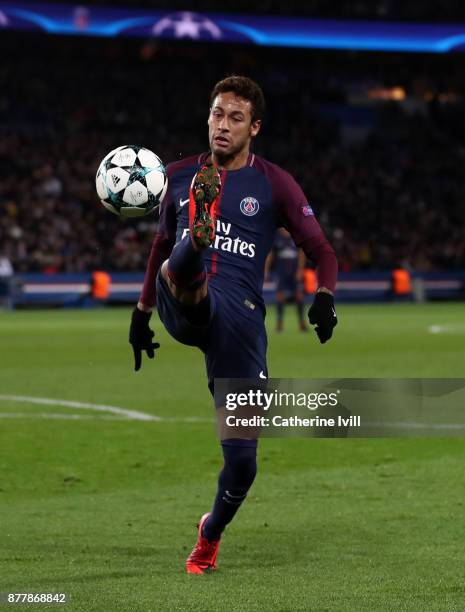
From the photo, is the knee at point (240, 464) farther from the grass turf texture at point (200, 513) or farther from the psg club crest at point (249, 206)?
the psg club crest at point (249, 206)

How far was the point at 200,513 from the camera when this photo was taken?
7.42 m

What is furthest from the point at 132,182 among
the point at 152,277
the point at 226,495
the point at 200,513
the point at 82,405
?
the point at 82,405

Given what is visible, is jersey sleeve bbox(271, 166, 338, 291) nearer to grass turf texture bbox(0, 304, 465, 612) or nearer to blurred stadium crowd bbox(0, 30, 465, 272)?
grass turf texture bbox(0, 304, 465, 612)

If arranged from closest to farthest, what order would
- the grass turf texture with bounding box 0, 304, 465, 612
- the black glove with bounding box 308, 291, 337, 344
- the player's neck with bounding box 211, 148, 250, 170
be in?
the grass turf texture with bounding box 0, 304, 465, 612, the black glove with bounding box 308, 291, 337, 344, the player's neck with bounding box 211, 148, 250, 170

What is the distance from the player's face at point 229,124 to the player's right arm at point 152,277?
1.14 feet

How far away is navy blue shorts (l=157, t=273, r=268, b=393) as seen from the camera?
229 inches

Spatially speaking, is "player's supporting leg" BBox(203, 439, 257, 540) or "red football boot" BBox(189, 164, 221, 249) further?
"player's supporting leg" BBox(203, 439, 257, 540)

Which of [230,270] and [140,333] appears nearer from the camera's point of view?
[230,270]

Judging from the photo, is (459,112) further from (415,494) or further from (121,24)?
(415,494)

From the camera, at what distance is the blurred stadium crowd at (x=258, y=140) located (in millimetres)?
35406

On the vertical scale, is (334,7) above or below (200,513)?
above

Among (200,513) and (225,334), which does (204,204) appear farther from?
(200,513)

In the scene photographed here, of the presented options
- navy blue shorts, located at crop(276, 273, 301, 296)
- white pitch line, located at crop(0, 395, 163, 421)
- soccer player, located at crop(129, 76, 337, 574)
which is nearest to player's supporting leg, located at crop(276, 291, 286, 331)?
navy blue shorts, located at crop(276, 273, 301, 296)

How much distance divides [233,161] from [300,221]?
44 cm
